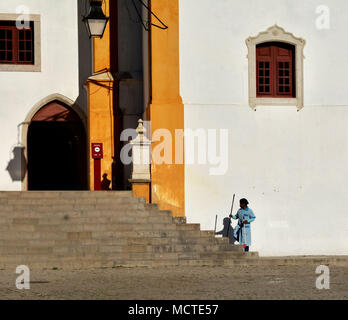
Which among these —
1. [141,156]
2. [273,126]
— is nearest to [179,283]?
[141,156]

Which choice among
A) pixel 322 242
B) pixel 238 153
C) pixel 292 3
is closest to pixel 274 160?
pixel 238 153

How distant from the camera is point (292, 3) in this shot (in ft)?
69.4

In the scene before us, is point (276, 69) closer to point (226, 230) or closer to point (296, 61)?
point (296, 61)

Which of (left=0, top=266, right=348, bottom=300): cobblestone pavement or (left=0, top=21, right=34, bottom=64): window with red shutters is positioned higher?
(left=0, top=21, right=34, bottom=64): window with red shutters

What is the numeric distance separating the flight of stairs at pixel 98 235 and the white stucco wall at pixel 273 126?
1738 mm

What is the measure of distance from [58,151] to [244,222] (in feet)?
24.2

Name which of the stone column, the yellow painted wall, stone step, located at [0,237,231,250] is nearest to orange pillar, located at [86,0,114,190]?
the yellow painted wall

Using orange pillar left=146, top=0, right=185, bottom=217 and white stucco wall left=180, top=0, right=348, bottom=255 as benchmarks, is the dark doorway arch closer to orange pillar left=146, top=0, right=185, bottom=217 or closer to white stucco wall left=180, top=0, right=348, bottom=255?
orange pillar left=146, top=0, right=185, bottom=217

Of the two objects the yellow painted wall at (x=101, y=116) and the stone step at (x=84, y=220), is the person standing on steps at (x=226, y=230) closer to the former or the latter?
the stone step at (x=84, y=220)

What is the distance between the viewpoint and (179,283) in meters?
15.1

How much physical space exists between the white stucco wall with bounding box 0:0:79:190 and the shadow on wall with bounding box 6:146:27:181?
5.3 inches

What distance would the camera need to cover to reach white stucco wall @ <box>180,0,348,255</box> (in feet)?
67.5

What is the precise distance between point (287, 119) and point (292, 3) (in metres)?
2.70

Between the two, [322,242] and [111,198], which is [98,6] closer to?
[111,198]
